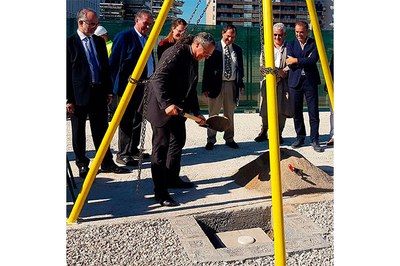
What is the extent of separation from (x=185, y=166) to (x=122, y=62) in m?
1.45

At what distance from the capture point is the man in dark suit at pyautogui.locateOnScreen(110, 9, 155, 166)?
18.8 feet

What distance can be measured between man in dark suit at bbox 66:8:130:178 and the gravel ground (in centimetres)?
152

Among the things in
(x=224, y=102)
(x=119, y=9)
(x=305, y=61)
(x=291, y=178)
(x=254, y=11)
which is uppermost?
(x=119, y=9)

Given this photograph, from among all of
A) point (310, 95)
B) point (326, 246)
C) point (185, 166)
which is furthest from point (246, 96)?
point (326, 246)

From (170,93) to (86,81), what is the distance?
1.15 m

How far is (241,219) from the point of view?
14.3ft

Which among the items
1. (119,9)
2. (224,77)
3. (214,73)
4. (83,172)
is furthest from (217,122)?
(119,9)

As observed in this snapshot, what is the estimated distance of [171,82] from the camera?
171 inches

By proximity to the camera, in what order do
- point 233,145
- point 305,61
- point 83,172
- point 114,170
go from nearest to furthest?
1. point 83,172
2. point 114,170
3. point 305,61
4. point 233,145

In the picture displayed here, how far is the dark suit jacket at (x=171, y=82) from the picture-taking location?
14.0 ft

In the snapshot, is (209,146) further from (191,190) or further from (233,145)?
(191,190)

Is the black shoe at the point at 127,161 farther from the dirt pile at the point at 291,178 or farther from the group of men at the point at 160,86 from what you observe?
the dirt pile at the point at 291,178

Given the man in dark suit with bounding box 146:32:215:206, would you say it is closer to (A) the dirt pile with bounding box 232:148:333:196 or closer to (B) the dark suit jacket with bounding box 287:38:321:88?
(A) the dirt pile with bounding box 232:148:333:196

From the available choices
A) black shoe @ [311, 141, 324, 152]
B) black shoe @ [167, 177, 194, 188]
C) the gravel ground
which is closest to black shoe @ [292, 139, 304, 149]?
black shoe @ [311, 141, 324, 152]
